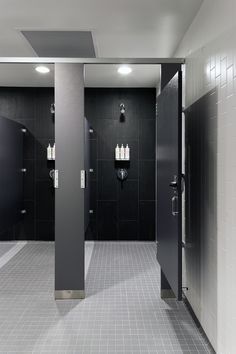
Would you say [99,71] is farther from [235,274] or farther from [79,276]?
[235,274]

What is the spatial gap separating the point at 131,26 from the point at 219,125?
1.52 meters

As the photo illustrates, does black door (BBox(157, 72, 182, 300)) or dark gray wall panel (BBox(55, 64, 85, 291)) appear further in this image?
dark gray wall panel (BBox(55, 64, 85, 291))

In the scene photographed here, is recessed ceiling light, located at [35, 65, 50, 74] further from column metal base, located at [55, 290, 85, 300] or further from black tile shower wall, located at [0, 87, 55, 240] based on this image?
column metal base, located at [55, 290, 85, 300]

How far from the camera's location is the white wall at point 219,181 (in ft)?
5.78

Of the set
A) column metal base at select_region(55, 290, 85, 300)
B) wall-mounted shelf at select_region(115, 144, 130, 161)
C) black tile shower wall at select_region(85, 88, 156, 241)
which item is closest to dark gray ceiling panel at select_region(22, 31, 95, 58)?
black tile shower wall at select_region(85, 88, 156, 241)

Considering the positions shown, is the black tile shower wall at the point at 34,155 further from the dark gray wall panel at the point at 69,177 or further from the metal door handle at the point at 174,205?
the metal door handle at the point at 174,205

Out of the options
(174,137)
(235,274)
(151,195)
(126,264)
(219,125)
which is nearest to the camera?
(235,274)

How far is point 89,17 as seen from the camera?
8.95 feet

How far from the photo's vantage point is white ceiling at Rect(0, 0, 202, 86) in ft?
8.20

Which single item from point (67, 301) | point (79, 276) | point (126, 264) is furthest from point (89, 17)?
point (126, 264)

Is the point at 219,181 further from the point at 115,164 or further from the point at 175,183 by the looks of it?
the point at 115,164

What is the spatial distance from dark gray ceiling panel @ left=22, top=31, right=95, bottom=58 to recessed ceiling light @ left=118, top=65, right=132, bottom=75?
0.51m

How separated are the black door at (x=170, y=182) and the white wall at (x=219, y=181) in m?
0.21

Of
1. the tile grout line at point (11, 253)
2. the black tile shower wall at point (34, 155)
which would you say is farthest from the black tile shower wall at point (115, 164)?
the tile grout line at point (11, 253)
